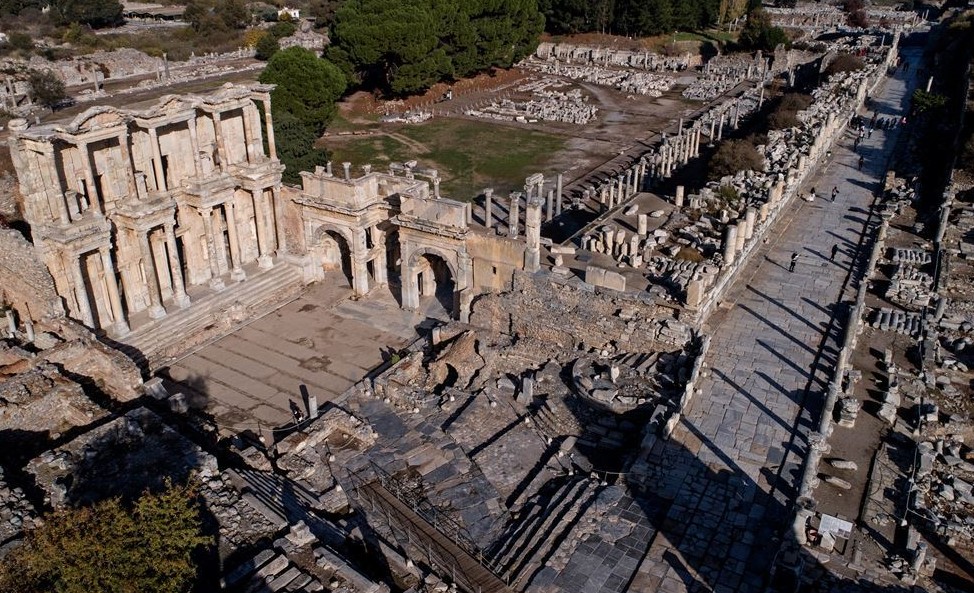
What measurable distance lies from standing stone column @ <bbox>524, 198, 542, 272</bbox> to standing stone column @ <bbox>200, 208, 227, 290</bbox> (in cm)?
1173

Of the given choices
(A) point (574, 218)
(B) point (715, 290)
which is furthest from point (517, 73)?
(B) point (715, 290)

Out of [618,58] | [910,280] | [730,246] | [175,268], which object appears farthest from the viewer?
[618,58]

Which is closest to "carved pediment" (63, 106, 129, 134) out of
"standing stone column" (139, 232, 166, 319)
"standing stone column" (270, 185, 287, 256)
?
"standing stone column" (139, 232, 166, 319)

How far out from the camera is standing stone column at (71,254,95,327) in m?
24.6

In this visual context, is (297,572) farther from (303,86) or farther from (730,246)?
(303,86)

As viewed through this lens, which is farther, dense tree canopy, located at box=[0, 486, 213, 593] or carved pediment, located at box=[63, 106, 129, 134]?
carved pediment, located at box=[63, 106, 129, 134]

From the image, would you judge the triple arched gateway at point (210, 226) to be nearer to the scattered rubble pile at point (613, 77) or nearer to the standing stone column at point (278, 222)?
the standing stone column at point (278, 222)

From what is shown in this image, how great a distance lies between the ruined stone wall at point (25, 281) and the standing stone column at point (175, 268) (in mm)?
3766

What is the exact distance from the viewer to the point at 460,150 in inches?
2023

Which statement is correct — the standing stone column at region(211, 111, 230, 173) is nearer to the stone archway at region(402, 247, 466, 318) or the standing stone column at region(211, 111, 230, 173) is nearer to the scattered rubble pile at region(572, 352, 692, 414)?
the stone archway at region(402, 247, 466, 318)

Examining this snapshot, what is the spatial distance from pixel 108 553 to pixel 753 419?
1544cm

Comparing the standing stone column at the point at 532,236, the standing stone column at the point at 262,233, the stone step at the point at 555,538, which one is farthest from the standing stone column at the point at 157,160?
the stone step at the point at 555,538

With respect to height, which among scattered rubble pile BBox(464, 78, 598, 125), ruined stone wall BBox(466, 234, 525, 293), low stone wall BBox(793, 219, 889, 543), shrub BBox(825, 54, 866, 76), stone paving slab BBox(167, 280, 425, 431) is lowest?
stone paving slab BBox(167, 280, 425, 431)

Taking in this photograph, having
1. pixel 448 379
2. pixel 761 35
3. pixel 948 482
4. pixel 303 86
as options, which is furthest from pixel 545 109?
pixel 948 482
